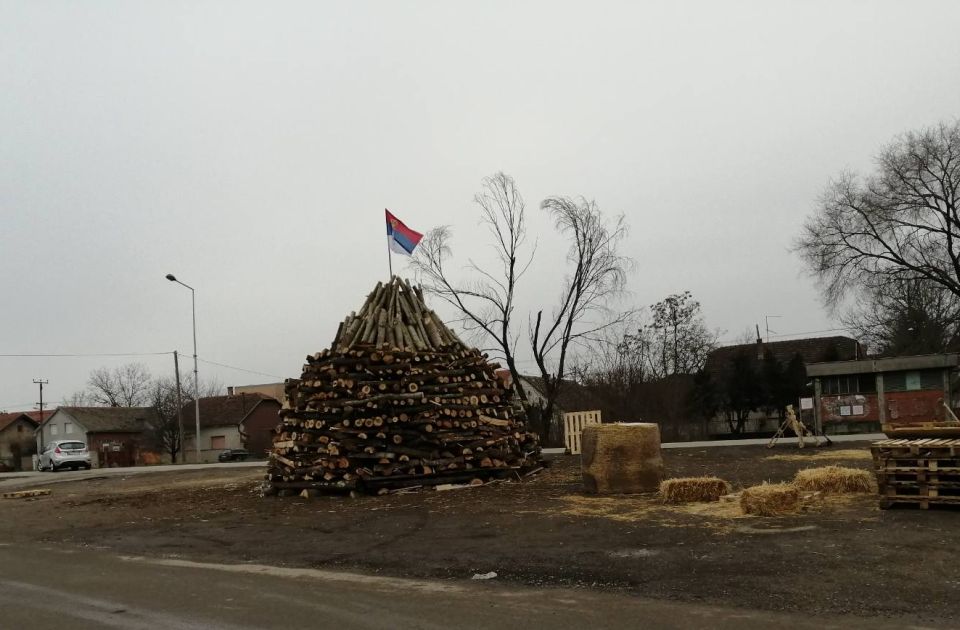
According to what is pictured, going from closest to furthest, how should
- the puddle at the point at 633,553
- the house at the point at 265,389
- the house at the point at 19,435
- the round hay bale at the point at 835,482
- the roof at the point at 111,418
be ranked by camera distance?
the puddle at the point at 633,553
the round hay bale at the point at 835,482
the roof at the point at 111,418
the house at the point at 19,435
the house at the point at 265,389

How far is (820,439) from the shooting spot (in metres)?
25.0

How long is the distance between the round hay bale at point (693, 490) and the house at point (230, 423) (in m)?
65.0


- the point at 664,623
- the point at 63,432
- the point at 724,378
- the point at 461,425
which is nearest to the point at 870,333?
the point at 724,378

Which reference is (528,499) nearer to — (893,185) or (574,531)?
(574,531)

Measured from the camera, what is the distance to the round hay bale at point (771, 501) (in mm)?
10391

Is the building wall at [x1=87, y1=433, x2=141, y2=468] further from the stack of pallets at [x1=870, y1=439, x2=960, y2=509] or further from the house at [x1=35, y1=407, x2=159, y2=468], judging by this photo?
the stack of pallets at [x1=870, y1=439, x2=960, y2=509]

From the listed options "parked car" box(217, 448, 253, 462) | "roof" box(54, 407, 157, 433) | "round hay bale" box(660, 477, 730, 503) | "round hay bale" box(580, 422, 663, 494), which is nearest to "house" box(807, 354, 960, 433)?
"round hay bale" box(580, 422, 663, 494)

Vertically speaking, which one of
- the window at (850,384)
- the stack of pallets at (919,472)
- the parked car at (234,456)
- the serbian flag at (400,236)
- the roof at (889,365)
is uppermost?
the serbian flag at (400,236)

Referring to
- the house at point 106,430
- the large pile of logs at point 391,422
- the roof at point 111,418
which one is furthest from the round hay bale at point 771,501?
the roof at point 111,418

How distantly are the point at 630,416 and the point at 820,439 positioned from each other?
22815mm

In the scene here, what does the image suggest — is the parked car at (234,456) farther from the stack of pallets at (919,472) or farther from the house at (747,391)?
the stack of pallets at (919,472)

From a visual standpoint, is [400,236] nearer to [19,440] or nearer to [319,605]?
[319,605]

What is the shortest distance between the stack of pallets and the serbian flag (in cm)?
1391

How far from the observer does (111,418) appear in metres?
80.9
